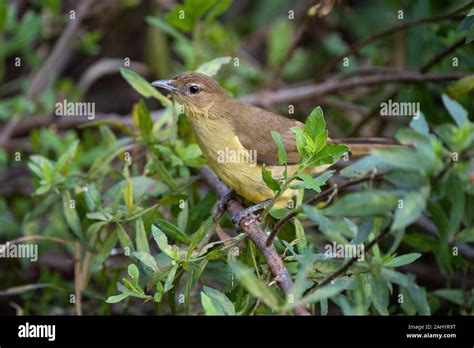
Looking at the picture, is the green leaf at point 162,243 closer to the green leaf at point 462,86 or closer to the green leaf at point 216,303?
the green leaf at point 216,303

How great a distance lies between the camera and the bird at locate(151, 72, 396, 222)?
3.74m

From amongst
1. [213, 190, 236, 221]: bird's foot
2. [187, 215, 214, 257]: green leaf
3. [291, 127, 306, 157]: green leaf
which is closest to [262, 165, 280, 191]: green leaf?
[291, 127, 306, 157]: green leaf

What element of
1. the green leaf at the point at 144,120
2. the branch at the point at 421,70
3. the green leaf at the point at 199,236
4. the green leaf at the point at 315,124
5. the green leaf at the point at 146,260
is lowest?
the green leaf at the point at 146,260

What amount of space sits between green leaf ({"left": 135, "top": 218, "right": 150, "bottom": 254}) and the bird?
61 cm

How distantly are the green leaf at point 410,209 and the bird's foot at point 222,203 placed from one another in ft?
5.12

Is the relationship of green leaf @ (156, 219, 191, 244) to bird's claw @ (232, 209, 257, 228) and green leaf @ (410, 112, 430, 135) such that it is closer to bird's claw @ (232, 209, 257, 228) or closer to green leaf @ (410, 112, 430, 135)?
bird's claw @ (232, 209, 257, 228)

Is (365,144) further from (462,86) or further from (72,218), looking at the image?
(72,218)

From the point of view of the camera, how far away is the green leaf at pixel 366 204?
199cm

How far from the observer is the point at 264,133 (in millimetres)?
3980

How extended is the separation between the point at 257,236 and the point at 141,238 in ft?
2.06

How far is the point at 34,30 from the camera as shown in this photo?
17.3ft

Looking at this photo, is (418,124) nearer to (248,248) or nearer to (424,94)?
(248,248)

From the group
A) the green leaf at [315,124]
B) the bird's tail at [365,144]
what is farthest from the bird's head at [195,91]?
the green leaf at [315,124]

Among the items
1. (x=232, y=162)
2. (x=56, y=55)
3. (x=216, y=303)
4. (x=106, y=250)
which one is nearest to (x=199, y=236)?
(x=216, y=303)
